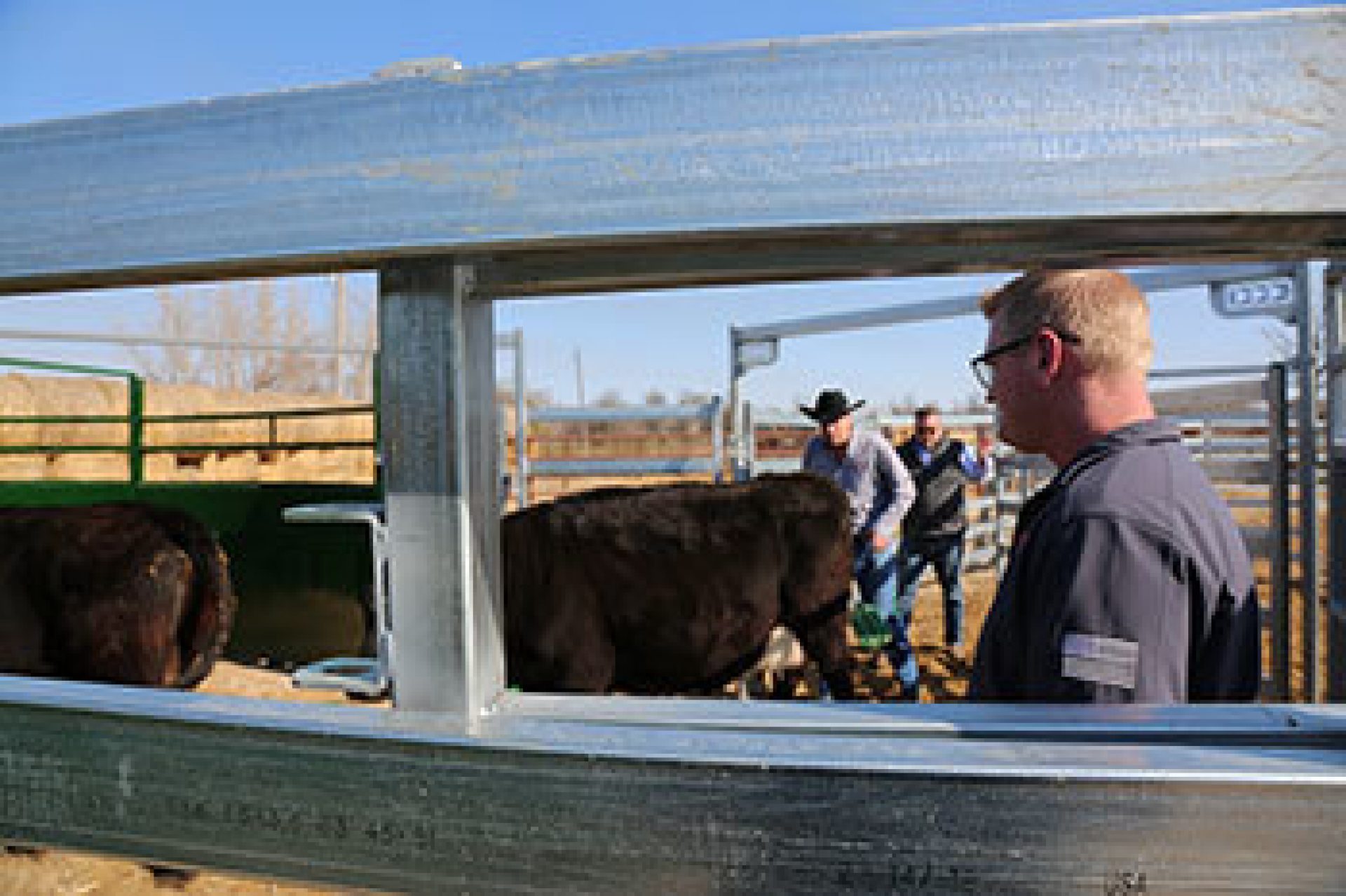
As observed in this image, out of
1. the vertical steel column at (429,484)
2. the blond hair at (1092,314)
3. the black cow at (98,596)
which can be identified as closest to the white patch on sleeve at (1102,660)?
the blond hair at (1092,314)

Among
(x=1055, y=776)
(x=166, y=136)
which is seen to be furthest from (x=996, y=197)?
(x=166, y=136)

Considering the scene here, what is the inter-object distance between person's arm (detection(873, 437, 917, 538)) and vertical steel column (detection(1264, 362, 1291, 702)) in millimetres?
1918

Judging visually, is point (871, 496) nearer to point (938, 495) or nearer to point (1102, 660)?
point (938, 495)

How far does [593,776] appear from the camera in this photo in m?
0.55

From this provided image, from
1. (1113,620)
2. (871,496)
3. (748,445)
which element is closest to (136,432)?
(748,445)

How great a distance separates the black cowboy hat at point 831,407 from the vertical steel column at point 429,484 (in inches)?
187

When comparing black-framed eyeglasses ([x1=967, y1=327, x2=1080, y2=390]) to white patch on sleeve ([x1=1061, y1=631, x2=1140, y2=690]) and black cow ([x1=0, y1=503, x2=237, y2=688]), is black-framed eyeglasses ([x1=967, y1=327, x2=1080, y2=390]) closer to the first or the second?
white patch on sleeve ([x1=1061, y1=631, x2=1140, y2=690])

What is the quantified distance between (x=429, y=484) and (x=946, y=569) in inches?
258

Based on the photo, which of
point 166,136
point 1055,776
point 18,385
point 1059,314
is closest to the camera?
point 1055,776

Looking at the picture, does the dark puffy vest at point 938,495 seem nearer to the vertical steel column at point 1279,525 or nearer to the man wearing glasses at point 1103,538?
the vertical steel column at point 1279,525

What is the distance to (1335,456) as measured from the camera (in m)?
2.53

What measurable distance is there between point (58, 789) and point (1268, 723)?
2.98ft

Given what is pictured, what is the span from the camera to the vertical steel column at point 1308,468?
3660mm

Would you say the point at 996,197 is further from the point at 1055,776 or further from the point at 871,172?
the point at 1055,776
